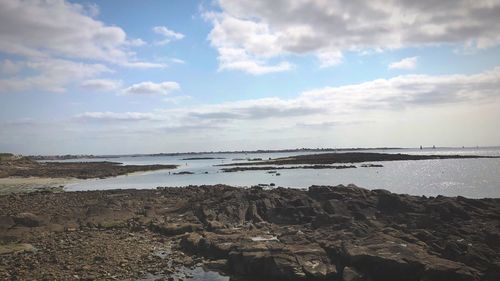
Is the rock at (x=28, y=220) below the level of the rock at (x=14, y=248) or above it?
above

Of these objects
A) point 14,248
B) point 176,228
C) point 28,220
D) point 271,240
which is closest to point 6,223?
point 28,220

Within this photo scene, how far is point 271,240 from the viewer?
65.6 ft

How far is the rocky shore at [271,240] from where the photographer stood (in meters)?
15.7

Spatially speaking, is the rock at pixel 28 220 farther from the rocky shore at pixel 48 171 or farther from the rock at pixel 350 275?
the rocky shore at pixel 48 171

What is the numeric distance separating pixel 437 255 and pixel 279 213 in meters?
13.3

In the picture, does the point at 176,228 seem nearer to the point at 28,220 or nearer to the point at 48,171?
the point at 28,220

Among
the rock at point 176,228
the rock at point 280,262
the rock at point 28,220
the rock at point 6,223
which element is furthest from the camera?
the rock at point 28,220

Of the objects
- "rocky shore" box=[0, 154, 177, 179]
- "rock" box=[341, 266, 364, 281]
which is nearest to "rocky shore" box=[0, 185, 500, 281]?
"rock" box=[341, 266, 364, 281]

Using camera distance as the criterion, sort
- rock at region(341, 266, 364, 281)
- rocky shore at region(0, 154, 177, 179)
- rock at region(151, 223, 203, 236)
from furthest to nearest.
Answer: rocky shore at region(0, 154, 177, 179) < rock at region(151, 223, 203, 236) < rock at region(341, 266, 364, 281)

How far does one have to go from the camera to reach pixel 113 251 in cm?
1977

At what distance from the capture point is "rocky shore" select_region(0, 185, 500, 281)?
15.7 m

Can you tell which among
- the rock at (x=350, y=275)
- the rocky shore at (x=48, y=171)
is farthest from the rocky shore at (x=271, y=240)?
the rocky shore at (x=48, y=171)

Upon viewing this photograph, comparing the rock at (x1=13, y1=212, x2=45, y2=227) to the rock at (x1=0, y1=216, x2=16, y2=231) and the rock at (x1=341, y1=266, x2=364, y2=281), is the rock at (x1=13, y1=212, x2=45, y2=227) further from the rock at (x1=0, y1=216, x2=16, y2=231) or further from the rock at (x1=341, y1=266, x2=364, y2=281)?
the rock at (x1=341, y1=266, x2=364, y2=281)

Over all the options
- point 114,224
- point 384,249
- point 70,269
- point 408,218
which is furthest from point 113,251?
point 408,218
